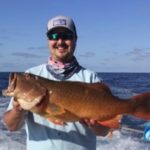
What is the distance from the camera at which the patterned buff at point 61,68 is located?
4152 millimetres

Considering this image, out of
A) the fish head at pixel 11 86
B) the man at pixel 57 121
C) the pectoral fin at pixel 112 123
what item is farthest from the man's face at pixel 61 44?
the pectoral fin at pixel 112 123

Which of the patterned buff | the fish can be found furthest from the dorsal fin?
the patterned buff

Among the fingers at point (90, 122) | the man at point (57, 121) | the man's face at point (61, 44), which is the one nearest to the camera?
the fingers at point (90, 122)

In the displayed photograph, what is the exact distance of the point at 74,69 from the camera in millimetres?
4207

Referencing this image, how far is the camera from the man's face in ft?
13.6

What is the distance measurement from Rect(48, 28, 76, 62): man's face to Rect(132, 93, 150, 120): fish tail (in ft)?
2.61

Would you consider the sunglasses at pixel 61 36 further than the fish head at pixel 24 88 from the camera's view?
Yes

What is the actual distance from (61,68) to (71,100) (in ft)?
1.52

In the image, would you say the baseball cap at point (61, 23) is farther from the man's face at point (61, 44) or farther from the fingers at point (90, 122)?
the fingers at point (90, 122)

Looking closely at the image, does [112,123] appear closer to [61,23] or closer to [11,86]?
[11,86]

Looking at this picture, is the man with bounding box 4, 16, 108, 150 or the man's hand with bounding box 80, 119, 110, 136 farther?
the man with bounding box 4, 16, 108, 150

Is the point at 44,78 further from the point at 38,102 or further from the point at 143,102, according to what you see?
the point at 143,102

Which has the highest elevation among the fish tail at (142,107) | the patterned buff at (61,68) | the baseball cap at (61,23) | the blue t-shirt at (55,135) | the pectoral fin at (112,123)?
the baseball cap at (61,23)

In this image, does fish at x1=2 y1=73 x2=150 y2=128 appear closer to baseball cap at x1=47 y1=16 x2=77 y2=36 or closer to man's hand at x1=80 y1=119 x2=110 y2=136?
man's hand at x1=80 y1=119 x2=110 y2=136
